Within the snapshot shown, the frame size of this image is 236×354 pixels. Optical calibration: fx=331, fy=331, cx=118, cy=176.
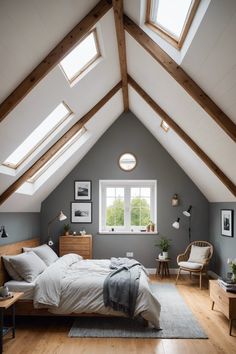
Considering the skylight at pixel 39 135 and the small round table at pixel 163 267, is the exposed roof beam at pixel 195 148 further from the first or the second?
the small round table at pixel 163 267

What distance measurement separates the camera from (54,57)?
11.3ft

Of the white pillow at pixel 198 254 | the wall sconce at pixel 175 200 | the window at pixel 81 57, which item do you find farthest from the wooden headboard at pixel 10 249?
the white pillow at pixel 198 254

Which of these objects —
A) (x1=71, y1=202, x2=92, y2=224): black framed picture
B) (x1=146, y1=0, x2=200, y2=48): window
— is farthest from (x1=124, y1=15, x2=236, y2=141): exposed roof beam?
(x1=71, y1=202, x2=92, y2=224): black framed picture

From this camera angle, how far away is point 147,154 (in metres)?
7.62

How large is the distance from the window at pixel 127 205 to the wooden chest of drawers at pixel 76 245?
26.7 inches

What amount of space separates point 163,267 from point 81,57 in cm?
484

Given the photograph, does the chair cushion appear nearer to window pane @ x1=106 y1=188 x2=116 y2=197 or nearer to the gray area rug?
the gray area rug

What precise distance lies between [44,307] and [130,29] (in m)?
3.65

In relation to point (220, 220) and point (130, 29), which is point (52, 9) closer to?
point (130, 29)

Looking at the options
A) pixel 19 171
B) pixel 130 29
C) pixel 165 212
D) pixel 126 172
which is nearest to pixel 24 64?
pixel 130 29

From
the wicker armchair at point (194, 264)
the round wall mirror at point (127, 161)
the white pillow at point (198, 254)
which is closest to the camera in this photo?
the wicker armchair at point (194, 264)

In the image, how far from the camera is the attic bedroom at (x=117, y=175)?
11.0 ft

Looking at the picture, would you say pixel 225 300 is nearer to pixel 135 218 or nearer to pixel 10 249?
pixel 10 249

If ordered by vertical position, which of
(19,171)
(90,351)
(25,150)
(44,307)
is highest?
(25,150)
